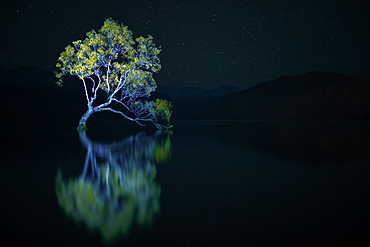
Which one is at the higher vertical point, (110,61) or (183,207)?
(110,61)

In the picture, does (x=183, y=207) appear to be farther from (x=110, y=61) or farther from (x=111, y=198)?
(x=110, y=61)

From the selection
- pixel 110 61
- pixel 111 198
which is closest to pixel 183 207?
pixel 111 198

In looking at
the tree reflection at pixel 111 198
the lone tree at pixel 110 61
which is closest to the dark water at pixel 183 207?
the tree reflection at pixel 111 198

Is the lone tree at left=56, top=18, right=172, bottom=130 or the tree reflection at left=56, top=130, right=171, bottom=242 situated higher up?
the lone tree at left=56, top=18, right=172, bottom=130

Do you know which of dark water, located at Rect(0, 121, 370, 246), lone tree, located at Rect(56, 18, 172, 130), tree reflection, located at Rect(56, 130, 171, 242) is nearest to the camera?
dark water, located at Rect(0, 121, 370, 246)

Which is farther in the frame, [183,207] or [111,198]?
[111,198]

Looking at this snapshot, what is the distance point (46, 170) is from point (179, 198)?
481cm

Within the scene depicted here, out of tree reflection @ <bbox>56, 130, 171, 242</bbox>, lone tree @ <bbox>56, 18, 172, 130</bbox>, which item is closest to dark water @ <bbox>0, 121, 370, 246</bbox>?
tree reflection @ <bbox>56, 130, 171, 242</bbox>

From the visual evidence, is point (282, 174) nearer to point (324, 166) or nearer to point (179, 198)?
point (324, 166)

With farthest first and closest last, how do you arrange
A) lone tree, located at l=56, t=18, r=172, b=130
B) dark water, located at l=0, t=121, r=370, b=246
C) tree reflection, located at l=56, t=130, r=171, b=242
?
1. lone tree, located at l=56, t=18, r=172, b=130
2. tree reflection, located at l=56, t=130, r=171, b=242
3. dark water, located at l=0, t=121, r=370, b=246

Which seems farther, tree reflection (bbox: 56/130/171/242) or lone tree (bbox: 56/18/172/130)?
lone tree (bbox: 56/18/172/130)

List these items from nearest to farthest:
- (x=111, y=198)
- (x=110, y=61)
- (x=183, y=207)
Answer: (x=183, y=207) < (x=111, y=198) < (x=110, y=61)

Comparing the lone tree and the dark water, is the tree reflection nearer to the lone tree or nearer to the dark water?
the dark water

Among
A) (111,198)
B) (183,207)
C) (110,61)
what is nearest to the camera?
(183,207)
